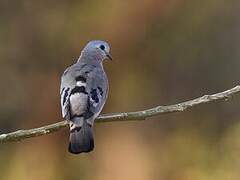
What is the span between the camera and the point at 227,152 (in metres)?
8.58

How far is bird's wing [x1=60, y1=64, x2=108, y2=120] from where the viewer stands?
389cm

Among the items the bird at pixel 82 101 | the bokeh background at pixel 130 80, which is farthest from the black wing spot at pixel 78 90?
the bokeh background at pixel 130 80

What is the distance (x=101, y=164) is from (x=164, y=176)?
665mm

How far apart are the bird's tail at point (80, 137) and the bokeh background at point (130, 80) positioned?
4520mm

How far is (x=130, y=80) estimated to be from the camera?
28.6 feet

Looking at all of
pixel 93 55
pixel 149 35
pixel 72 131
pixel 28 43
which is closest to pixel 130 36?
pixel 149 35

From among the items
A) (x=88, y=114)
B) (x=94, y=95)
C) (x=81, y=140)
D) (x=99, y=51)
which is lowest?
(x=81, y=140)

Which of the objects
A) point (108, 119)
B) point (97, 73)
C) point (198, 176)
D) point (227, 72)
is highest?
point (227, 72)

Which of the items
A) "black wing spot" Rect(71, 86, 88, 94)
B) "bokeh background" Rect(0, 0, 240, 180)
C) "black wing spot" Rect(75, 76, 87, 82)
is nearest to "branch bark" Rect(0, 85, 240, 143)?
"black wing spot" Rect(71, 86, 88, 94)

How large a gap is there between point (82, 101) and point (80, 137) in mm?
181

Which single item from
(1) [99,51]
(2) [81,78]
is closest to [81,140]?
(2) [81,78]

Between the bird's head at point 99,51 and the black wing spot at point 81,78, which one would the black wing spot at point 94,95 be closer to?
the black wing spot at point 81,78

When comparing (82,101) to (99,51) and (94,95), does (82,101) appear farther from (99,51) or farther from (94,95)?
(99,51)

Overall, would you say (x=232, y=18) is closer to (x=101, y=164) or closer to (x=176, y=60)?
(x=176, y=60)
